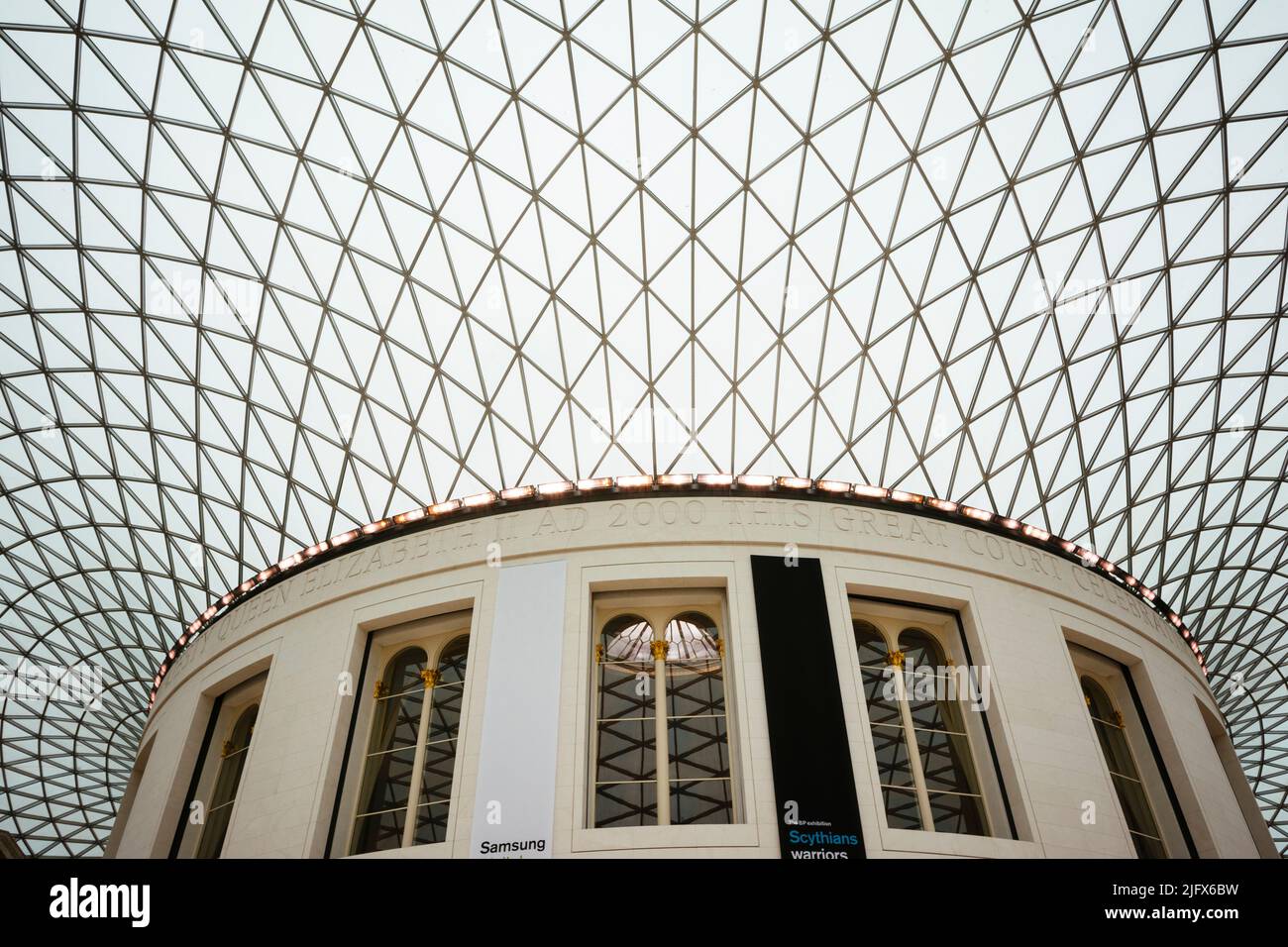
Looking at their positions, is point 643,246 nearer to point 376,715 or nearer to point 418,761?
point 376,715

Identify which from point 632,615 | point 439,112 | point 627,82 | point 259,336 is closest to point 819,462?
point 632,615

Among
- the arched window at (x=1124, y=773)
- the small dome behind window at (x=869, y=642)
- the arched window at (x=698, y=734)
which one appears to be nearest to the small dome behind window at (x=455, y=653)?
the arched window at (x=698, y=734)

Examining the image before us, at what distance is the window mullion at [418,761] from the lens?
18.3 meters

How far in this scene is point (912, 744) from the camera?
62.6 ft

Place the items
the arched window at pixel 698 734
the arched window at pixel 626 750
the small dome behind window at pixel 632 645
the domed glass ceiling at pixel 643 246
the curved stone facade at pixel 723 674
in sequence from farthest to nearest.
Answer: the small dome behind window at pixel 632 645
the arched window at pixel 626 750
the domed glass ceiling at pixel 643 246
the arched window at pixel 698 734
the curved stone facade at pixel 723 674

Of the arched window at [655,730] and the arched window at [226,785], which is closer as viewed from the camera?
the arched window at [655,730]

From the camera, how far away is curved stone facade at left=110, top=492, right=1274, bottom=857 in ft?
58.3

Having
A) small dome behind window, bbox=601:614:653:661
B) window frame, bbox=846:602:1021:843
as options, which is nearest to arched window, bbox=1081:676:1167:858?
window frame, bbox=846:602:1021:843

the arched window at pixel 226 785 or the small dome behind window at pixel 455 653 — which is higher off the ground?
the small dome behind window at pixel 455 653

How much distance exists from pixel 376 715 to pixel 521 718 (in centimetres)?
473

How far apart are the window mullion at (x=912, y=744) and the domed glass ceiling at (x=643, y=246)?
6.76 metres

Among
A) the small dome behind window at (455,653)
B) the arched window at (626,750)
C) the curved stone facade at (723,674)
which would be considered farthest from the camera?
the arched window at (626,750)

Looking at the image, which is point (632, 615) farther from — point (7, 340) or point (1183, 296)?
point (7, 340)

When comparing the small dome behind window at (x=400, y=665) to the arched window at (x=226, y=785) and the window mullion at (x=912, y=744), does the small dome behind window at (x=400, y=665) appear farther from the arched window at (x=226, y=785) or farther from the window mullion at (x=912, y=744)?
the window mullion at (x=912, y=744)
